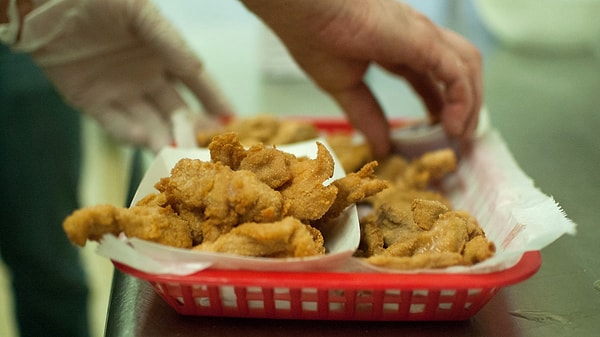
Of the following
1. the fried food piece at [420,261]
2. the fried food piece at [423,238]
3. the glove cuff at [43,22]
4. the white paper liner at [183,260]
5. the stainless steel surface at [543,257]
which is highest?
the glove cuff at [43,22]

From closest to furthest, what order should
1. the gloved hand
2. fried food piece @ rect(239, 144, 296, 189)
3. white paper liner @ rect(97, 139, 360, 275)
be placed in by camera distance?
1. white paper liner @ rect(97, 139, 360, 275)
2. fried food piece @ rect(239, 144, 296, 189)
3. the gloved hand

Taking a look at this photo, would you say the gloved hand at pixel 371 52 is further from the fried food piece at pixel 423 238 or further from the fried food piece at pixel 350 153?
the fried food piece at pixel 423 238

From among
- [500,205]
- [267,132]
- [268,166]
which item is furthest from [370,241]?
[267,132]

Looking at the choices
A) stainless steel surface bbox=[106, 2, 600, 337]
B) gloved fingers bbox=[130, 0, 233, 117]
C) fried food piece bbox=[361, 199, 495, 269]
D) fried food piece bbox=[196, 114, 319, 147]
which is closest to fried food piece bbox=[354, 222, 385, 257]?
fried food piece bbox=[361, 199, 495, 269]

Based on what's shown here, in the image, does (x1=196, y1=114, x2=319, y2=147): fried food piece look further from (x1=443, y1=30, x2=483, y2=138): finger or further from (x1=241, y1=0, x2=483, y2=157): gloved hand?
(x1=443, y1=30, x2=483, y2=138): finger

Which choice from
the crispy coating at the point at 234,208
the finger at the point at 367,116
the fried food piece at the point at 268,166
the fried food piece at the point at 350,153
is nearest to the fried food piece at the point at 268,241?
the crispy coating at the point at 234,208

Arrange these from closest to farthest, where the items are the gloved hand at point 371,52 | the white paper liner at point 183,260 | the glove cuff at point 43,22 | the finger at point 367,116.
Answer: the white paper liner at point 183,260, the gloved hand at point 371,52, the glove cuff at point 43,22, the finger at point 367,116

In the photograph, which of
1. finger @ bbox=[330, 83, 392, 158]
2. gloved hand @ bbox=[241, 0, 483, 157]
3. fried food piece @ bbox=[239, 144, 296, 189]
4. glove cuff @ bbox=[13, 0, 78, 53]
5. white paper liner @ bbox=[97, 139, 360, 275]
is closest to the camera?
white paper liner @ bbox=[97, 139, 360, 275]
